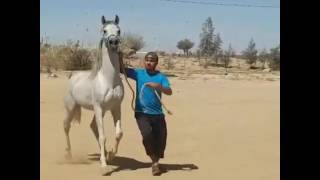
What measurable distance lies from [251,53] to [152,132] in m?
38.6

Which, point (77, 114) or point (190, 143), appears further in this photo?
point (190, 143)

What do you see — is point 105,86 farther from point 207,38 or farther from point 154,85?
point 207,38

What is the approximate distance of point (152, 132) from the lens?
24.4ft

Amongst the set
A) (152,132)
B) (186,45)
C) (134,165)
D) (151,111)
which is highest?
(186,45)

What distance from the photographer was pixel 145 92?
24.3 ft

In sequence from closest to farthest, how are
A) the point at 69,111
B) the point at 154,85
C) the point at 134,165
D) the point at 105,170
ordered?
the point at 105,170
the point at 154,85
the point at 134,165
the point at 69,111

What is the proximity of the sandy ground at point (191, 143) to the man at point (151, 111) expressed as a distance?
14.9 inches

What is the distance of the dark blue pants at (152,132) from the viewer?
24.2ft

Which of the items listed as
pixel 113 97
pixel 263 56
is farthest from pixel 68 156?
pixel 263 56

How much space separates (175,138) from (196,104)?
6199 mm

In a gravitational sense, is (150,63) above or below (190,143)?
above

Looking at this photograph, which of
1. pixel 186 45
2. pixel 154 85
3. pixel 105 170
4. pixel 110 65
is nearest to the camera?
pixel 105 170
